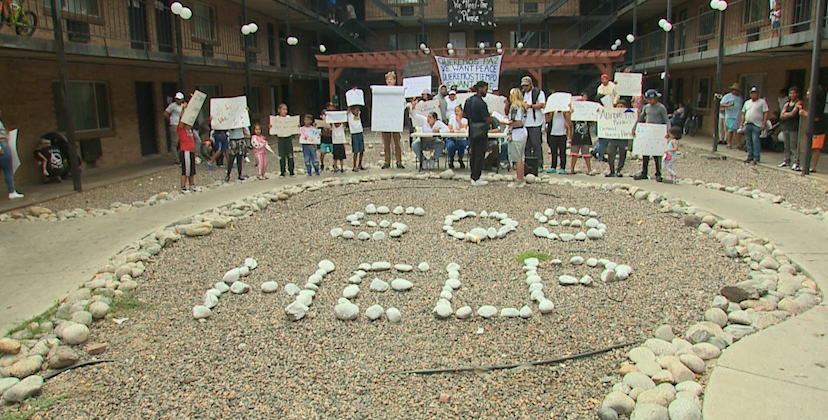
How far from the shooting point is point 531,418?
3.49 m

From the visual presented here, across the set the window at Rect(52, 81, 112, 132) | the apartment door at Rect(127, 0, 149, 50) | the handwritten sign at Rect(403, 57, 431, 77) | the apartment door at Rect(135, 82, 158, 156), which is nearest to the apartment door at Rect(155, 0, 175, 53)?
the apartment door at Rect(127, 0, 149, 50)

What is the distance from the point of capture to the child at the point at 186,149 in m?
10.2

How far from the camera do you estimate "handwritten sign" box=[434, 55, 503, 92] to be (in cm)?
1616

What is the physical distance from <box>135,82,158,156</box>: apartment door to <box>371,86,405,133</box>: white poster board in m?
8.12

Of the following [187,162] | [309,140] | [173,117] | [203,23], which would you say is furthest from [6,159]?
[203,23]

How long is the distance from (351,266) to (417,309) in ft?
4.47

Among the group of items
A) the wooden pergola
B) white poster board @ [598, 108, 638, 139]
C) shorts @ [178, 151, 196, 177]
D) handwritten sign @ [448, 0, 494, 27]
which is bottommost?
shorts @ [178, 151, 196, 177]

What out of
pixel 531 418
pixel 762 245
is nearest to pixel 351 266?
pixel 531 418

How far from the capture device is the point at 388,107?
498 inches

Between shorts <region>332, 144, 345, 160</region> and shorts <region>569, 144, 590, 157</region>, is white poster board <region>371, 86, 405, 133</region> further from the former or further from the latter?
shorts <region>569, 144, 590, 157</region>

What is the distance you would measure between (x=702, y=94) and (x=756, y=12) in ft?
19.1

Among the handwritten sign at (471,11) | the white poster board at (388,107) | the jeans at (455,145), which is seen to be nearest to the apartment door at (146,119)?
the white poster board at (388,107)

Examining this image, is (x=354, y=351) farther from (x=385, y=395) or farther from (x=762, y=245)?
(x=762, y=245)

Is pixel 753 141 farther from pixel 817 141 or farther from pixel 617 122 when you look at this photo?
pixel 617 122
